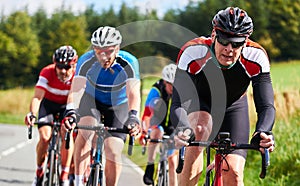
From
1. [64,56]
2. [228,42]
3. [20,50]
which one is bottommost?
[228,42]

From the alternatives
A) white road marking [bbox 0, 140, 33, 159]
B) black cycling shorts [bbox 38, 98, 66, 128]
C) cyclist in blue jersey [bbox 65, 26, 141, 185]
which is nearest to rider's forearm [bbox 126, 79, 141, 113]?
cyclist in blue jersey [bbox 65, 26, 141, 185]

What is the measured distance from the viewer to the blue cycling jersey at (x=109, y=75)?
6.37 m

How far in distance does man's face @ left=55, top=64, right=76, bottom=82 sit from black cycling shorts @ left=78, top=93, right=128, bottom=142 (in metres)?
1.13

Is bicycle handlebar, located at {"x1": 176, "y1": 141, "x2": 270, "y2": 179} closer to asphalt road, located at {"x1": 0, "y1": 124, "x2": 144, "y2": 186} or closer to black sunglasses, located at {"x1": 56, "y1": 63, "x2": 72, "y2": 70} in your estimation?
black sunglasses, located at {"x1": 56, "y1": 63, "x2": 72, "y2": 70}

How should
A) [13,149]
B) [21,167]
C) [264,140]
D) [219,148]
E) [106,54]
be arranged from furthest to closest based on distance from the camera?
[13,149], [21,167], [106,54], [219,148], [264,140]

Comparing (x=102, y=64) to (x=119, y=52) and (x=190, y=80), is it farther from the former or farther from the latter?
(x=190, y=80)

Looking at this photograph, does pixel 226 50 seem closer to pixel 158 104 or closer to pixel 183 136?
pixel 183 136

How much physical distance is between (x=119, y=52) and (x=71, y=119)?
1214mm

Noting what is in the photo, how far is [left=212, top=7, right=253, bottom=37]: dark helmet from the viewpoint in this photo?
4.46 meters

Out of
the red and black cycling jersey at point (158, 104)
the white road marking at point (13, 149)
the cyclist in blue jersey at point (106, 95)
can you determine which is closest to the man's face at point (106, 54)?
the cyclist in blue jersey at point (106, 95)

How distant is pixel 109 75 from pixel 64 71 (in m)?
1.42

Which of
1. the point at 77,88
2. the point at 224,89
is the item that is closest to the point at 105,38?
the point at 77,88

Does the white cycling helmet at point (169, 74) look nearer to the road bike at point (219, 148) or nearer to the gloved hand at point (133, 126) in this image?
the gloved hand at point (133, 126)

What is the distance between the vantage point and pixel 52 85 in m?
8.26
